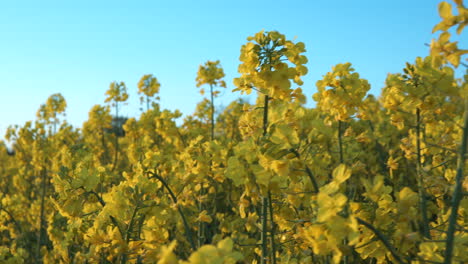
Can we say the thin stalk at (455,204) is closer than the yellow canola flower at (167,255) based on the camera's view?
No

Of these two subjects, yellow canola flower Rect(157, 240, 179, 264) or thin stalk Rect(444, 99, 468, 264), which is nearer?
yellow canola flower Rect(157, 240, 179, 264)

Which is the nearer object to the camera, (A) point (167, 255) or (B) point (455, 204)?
(A) point (167, 255)

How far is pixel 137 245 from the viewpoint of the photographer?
88.4 inches

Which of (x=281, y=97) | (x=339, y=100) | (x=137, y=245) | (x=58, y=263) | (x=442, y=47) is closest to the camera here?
(x=442, y=47)

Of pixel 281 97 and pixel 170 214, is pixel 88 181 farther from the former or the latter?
pixel 281 97

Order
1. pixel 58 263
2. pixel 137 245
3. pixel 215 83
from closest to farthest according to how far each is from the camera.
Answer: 1. pixel 137 245
2. pixel 58 263
3. pixel 215 83

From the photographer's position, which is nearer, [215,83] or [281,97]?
[281,97]

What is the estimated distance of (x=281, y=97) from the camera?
2719 millimetres

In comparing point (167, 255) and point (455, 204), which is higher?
point (455, 204)

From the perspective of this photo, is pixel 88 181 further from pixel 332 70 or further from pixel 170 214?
pixel 332 70

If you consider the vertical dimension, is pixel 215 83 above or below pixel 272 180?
above

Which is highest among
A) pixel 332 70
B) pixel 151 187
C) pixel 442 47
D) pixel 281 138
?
pixel 332 70

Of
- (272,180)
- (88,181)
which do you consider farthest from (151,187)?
(272,180)

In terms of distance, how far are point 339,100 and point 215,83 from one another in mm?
4158
